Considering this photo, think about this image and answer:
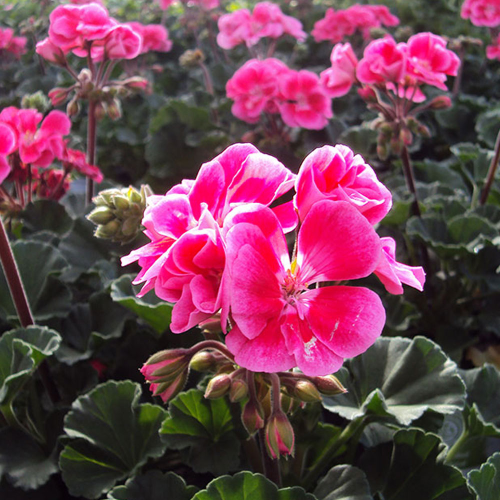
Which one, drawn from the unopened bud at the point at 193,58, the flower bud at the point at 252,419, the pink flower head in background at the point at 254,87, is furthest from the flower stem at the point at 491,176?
the unopened bud at the point at 193,58

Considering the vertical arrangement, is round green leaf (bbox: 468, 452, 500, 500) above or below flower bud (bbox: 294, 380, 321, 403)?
below

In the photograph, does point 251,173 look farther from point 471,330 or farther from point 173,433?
point 471,330

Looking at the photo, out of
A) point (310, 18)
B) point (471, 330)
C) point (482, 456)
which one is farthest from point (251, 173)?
point (310, 18)

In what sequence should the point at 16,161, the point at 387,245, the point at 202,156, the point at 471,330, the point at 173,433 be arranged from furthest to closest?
the point at 202,156 < the point at 471,330 < the point at 16,161 < the point at 173,433 < the point at 387,245

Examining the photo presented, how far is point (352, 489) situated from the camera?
3.83ft

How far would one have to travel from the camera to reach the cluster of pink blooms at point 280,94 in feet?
7.98

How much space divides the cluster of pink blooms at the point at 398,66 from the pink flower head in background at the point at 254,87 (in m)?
0.43

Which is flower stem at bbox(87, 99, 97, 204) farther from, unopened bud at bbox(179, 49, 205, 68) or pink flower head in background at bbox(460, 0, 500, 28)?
pink flower head in background at bbox(460, 0, 500, 28)

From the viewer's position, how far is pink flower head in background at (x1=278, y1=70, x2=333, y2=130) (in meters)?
2.43

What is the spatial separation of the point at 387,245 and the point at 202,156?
2159 millimetres

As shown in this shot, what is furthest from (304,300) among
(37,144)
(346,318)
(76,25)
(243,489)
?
(76,25)

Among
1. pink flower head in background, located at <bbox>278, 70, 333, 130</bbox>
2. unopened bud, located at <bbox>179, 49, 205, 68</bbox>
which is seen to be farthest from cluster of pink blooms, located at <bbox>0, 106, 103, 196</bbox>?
unopened bud, located at <bbox>179, 49, 205, 68</bbox>

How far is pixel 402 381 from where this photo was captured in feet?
4.41

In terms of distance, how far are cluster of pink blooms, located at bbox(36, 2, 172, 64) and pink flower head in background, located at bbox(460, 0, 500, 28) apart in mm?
2013
